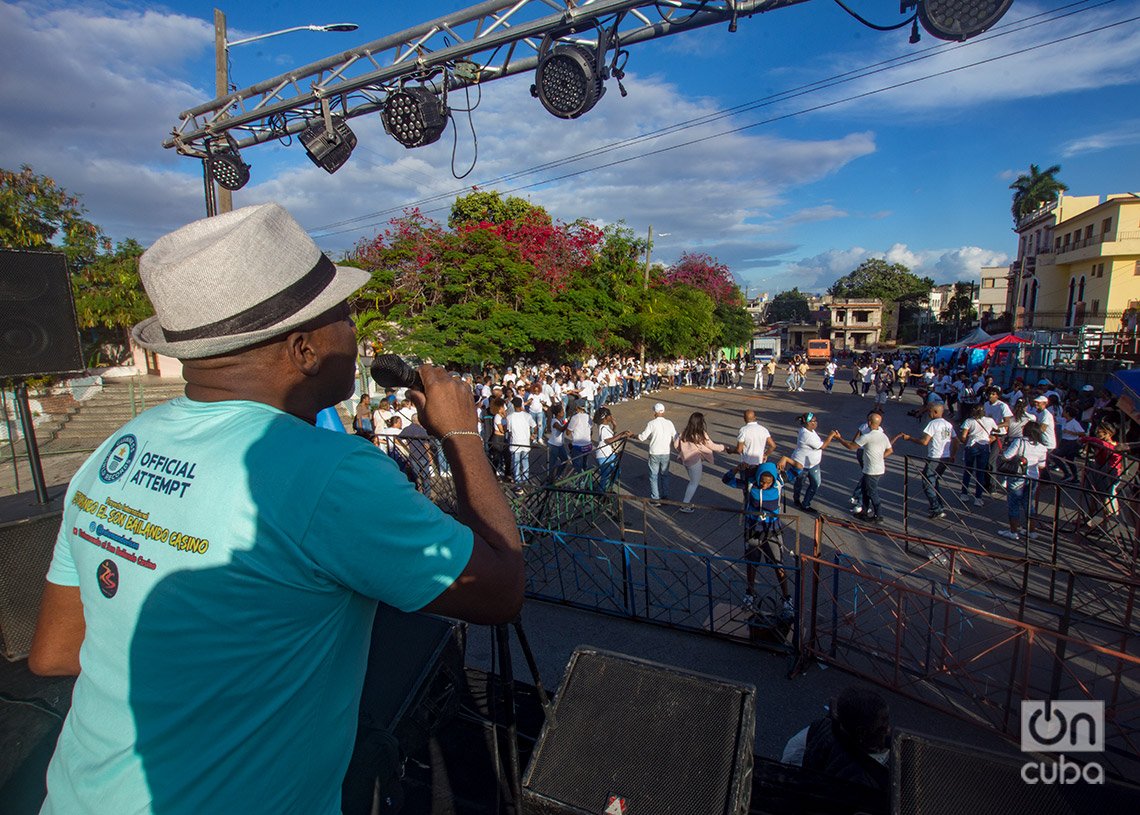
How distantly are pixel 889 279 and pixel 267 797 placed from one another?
80.9 metres

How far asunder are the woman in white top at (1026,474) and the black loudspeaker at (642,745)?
7462mm

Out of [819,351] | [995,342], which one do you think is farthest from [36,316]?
[819,351]

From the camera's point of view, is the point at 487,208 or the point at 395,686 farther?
the point at 487,208

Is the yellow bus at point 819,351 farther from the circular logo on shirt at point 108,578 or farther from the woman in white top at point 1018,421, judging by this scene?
the circular logo on shirt at point 108,578

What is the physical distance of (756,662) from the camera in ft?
15.8

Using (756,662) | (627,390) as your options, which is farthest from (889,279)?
(756,662)

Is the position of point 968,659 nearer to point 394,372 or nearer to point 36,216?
point 394,372

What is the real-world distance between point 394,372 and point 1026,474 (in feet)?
29.2

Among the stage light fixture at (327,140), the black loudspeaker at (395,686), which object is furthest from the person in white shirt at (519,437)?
the black loudspeaker at (395,686)

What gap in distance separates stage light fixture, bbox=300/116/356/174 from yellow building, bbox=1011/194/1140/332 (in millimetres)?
33328

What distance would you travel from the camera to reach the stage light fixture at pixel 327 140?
7523 millimetres

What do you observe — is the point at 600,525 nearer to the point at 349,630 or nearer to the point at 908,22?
the point at 908,22

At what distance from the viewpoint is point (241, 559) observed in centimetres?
85

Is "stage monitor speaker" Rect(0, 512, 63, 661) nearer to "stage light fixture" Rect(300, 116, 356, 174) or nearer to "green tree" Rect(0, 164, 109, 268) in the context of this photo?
"stage light fixture" Rect(300, 116, 356, 174)
